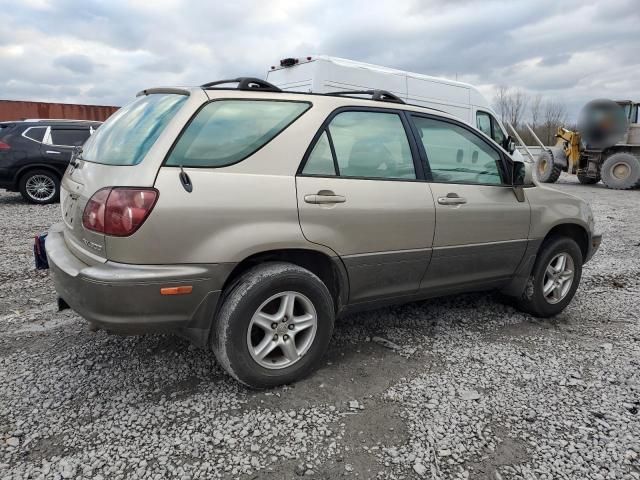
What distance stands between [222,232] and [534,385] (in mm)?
2085

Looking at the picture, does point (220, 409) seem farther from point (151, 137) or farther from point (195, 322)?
point (151, 137)

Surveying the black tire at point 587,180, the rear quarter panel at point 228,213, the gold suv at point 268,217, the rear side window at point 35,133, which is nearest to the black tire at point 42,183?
the rear side window at point 35,133

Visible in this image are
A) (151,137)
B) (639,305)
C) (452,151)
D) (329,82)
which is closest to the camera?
(151,137)

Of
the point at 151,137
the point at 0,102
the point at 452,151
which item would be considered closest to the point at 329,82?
the point at 452,151

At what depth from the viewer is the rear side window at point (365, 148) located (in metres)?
2.93

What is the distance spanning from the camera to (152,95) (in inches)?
119

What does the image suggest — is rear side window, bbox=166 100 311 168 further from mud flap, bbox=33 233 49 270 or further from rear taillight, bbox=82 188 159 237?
mud flap, bbox=33 233 49 270

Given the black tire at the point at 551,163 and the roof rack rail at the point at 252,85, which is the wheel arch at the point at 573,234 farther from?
the black tire at the point at 551,163

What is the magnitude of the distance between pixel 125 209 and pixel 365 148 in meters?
1.51

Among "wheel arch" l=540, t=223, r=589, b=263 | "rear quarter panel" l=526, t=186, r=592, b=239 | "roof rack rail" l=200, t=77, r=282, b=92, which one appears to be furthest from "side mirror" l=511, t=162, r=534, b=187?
"roof rack rail" l=200, t=77, r=282, b=92

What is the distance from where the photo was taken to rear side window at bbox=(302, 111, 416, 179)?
9.60 feet

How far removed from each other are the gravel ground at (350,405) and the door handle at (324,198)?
42.5 inches

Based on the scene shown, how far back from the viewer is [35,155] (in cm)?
970

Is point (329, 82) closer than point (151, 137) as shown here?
No
